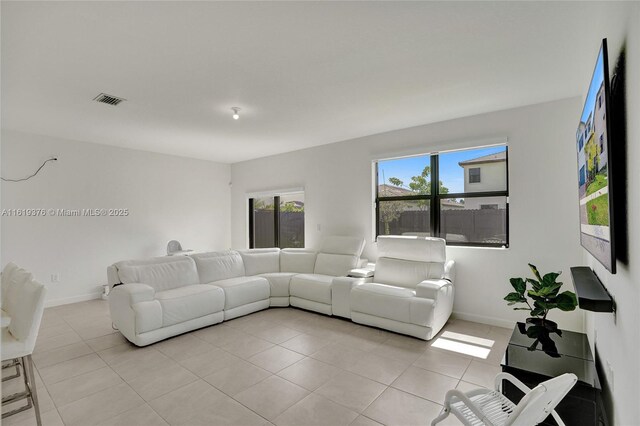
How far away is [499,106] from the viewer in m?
3.57

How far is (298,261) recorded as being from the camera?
16.8 ft

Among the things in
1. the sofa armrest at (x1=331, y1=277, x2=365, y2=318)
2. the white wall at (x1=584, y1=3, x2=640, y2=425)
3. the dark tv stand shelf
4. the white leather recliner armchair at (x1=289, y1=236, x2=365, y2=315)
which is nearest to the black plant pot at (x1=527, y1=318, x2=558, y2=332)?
the dark tv stand shelf

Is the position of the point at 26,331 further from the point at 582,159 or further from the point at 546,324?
the point at 582,159

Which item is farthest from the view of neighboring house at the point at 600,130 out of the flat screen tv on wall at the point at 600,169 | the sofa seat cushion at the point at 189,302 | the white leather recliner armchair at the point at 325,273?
the sofa seat cushion at the point at 189,302

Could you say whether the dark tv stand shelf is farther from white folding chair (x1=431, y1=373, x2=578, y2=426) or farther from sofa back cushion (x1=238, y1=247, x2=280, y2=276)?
sofa back cushion (x1=238, y1=247, x2=280, y2=276)

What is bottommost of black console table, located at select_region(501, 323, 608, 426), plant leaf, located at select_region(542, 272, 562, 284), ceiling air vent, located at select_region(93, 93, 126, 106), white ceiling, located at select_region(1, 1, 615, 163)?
black console table, located at select_region(501, 323, 608, 426)

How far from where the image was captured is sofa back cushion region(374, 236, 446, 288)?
379cm

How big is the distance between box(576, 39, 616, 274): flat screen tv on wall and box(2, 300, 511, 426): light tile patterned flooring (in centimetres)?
148

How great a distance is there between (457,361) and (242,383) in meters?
1.95

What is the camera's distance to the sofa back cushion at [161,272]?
3.62 meters

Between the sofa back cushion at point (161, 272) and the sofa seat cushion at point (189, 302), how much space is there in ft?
0.46

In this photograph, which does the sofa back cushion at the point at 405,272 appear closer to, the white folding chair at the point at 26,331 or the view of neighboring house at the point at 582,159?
the view of neighboring house at the point at 582,159

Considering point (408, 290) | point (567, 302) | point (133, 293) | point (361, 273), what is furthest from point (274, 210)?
point (567, 302)

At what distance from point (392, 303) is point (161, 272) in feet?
9.58
